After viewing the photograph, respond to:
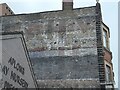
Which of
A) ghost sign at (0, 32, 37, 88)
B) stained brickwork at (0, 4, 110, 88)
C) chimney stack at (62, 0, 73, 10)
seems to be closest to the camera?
ghost sign at (0, 32, 37, 88)

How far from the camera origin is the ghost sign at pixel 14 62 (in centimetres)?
1550

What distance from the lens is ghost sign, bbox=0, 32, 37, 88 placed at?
15.5m

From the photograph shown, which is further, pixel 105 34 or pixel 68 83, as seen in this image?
pixel 105 34

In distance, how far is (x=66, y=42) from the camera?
23.7 meters

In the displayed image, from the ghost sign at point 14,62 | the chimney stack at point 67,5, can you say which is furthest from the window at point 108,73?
the ghost sign at point 14,62

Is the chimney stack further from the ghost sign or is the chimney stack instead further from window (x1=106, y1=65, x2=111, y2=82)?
the ghost sign

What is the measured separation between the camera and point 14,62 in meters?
16.5

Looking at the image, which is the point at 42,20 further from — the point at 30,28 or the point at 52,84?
the point at 52,84

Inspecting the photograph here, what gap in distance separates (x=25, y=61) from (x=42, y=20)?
7.75 metres

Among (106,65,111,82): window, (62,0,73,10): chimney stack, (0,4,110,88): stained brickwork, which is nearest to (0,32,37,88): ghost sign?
(0,4,110,88): stained brickwork

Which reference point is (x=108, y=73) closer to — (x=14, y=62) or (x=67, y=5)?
(x=67, y=5)

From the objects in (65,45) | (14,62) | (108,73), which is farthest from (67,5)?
(14,62)

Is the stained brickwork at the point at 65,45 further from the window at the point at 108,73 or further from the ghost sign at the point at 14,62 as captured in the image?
the ghost sign at the point at 14,62

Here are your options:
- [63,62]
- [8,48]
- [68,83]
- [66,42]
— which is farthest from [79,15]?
[8,48]
